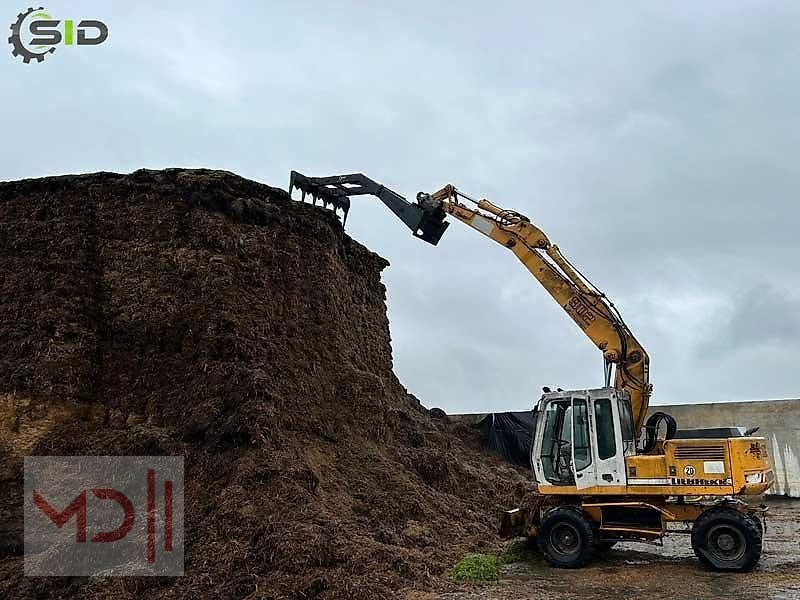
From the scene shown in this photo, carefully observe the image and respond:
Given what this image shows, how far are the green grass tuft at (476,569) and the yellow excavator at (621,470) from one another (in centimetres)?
94

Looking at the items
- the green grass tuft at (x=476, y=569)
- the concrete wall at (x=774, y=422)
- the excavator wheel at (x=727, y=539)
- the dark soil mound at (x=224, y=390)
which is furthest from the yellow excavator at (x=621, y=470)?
the concrete wall at (x=774, y=422)

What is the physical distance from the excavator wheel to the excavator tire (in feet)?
4.75

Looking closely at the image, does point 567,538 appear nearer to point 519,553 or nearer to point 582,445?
point 519,553

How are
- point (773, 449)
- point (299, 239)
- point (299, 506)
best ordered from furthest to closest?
1. point (773, 449)
2. point (299, 239)
3. point (299, 506)

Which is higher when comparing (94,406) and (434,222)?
(434,222)

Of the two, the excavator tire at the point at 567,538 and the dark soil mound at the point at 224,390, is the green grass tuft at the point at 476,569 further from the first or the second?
the excavator tire at the point at 567,538

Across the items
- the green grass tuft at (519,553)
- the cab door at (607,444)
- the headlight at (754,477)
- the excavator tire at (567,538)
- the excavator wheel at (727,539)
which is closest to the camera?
the excavator wheel at (727,539)

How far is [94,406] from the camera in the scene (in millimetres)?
11258

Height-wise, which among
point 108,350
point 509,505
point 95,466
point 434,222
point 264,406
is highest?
point 434,222

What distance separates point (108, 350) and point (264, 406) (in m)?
3.12

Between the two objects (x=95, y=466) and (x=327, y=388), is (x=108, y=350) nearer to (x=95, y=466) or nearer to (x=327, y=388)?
(x=95, y=466)

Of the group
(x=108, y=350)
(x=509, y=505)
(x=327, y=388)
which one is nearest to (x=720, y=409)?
(x=509, y=505)

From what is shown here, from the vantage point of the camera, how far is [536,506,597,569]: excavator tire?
397 inches

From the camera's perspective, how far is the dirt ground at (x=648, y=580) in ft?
28.0
